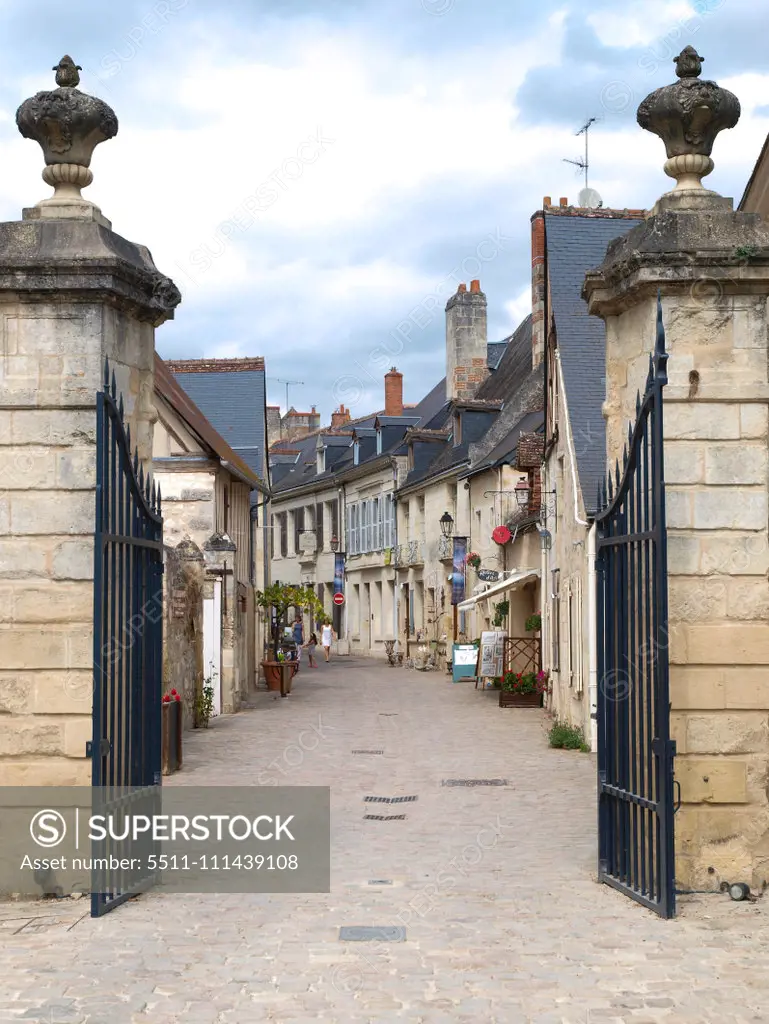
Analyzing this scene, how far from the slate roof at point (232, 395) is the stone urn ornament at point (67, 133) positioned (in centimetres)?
1798

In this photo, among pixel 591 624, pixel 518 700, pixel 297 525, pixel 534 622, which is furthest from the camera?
pixel 297 525

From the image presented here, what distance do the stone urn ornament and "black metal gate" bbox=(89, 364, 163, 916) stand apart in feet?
3.27

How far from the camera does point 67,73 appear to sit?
6.72 m

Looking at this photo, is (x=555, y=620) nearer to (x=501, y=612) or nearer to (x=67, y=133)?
(x=501, y=612)

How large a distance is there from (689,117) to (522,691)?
13.9m

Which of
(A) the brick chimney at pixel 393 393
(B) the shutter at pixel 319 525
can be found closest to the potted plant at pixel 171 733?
(A) the brick chimney at pixel 393 393

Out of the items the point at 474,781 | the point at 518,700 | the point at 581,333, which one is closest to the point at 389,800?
the point at 474,781

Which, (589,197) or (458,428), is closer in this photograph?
(589,197)

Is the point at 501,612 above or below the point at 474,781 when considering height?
above

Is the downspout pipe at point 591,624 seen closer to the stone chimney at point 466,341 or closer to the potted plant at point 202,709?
the potted plant at point 202,709

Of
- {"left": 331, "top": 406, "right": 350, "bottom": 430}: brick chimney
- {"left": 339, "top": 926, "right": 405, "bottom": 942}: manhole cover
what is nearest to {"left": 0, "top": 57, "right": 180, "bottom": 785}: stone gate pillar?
{"left": 339, "top": 926, "right": 405, "bottom": 942}: manhole cover

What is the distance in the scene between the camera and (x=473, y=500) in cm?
2980

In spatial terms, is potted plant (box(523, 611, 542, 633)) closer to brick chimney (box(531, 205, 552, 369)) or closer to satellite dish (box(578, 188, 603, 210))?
brick chimney (box(531, 205, 552, 369))

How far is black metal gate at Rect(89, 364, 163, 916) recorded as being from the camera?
6.00 metres
